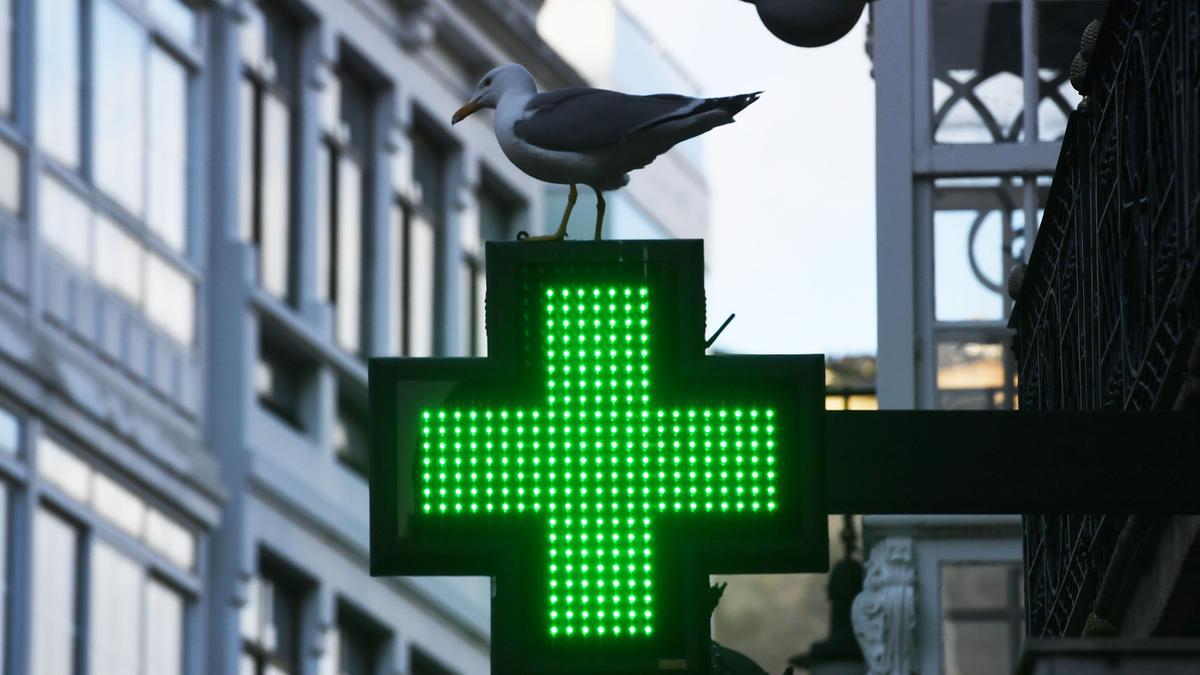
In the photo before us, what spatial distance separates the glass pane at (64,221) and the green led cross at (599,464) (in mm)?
27237

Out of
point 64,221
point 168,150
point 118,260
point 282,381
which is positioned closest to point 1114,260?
point 64,221

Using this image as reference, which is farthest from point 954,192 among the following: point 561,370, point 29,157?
point 29,157

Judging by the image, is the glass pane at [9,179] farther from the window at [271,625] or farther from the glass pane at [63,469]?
the window at [271,625]

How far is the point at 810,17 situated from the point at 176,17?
103ft

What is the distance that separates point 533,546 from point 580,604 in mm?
134

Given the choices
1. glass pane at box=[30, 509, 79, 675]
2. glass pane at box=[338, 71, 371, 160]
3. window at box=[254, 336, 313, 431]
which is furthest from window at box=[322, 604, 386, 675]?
glass pane at box=[30, 509, 79, 675]

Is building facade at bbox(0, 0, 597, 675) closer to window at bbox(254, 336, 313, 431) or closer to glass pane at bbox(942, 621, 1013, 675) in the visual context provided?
window at bbox(254, 336, 313, 431)

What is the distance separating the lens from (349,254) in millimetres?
43781

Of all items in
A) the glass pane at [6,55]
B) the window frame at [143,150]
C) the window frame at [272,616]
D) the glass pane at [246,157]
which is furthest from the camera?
the glass pane at [246,157]

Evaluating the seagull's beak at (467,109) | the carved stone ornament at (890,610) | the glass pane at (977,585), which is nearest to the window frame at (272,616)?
the glass pane at (977,585)

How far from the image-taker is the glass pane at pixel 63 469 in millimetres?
32438

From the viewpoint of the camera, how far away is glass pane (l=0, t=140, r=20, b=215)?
1267 inches

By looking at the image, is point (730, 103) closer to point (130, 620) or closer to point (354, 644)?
point (130, 620)

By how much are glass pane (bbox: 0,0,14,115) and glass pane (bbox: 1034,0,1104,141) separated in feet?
50.3
